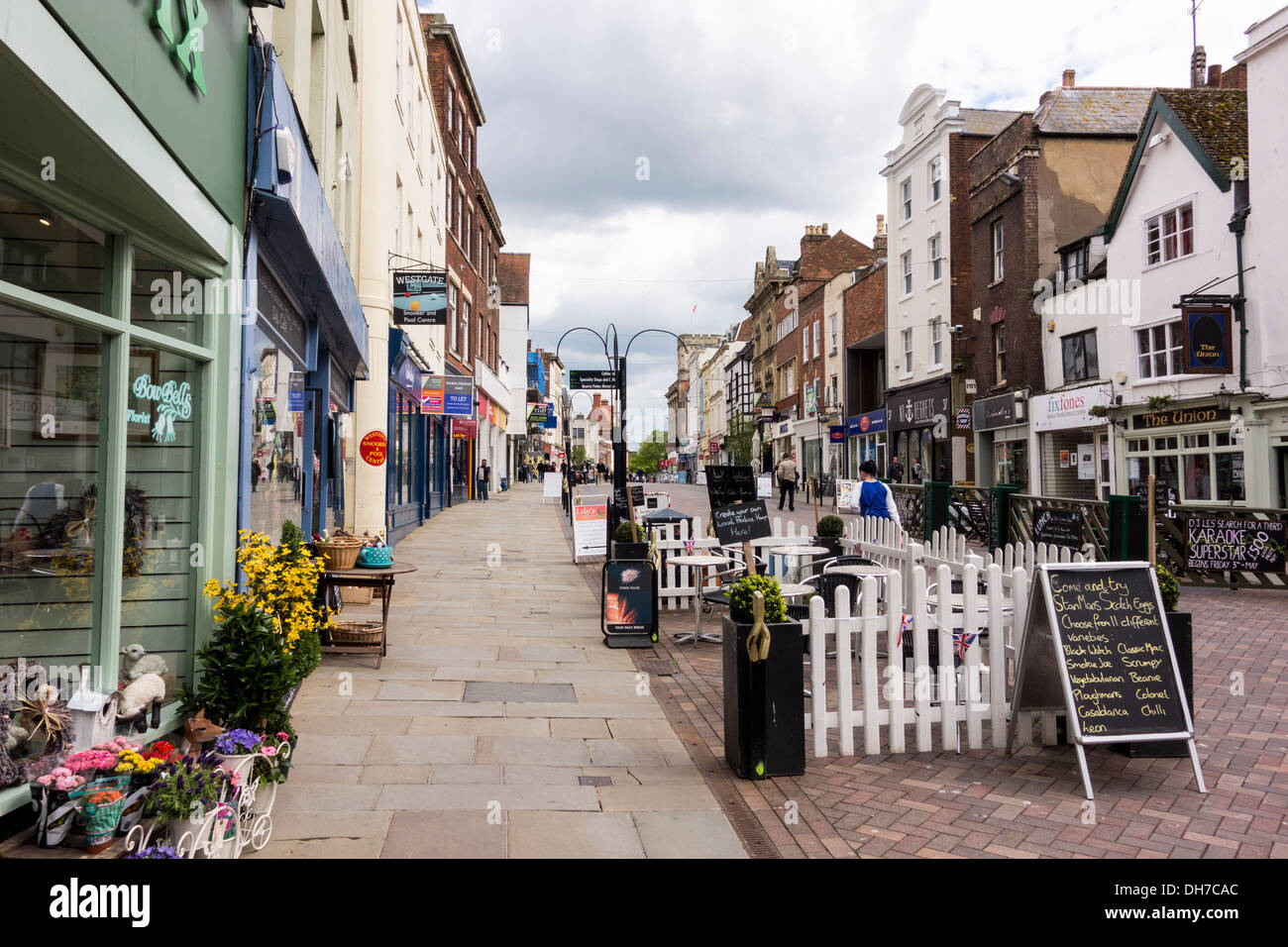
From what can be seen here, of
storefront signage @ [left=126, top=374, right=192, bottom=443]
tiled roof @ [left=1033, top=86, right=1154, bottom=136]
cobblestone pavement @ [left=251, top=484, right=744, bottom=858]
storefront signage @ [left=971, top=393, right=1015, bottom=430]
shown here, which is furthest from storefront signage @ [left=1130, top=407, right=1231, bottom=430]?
storefront signage @ [left=126, top=374, right=192, bottom=443]

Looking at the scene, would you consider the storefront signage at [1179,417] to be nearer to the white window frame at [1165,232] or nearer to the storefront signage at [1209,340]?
the storefront signage at [1209,340]

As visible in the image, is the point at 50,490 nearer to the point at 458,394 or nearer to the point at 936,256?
the point at 458,394

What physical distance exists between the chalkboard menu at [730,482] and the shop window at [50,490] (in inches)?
349

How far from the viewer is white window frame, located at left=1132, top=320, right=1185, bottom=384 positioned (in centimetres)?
1983

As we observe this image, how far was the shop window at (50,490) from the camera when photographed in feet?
A: 12.0

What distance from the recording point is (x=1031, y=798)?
14.6 feet

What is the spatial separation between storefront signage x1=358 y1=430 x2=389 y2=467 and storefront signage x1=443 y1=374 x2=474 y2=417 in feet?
29.4

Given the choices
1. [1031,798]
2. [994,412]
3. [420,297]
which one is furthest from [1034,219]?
[1031,798]

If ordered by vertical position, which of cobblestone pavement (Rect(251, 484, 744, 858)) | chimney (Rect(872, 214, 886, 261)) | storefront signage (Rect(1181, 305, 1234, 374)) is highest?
chimney (Rect(872, 214, 886, 261))

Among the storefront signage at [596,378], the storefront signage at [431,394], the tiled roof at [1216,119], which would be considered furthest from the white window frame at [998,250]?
the storefront signage at [431,394]

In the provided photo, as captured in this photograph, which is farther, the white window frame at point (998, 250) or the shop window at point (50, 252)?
the white window frame at point (998, 250)

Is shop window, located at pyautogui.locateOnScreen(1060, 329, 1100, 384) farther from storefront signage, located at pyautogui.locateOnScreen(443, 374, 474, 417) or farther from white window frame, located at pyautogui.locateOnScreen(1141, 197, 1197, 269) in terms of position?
storefront signage, located at pyautogui.locateOnScreen(443, 374, 474, 417)
